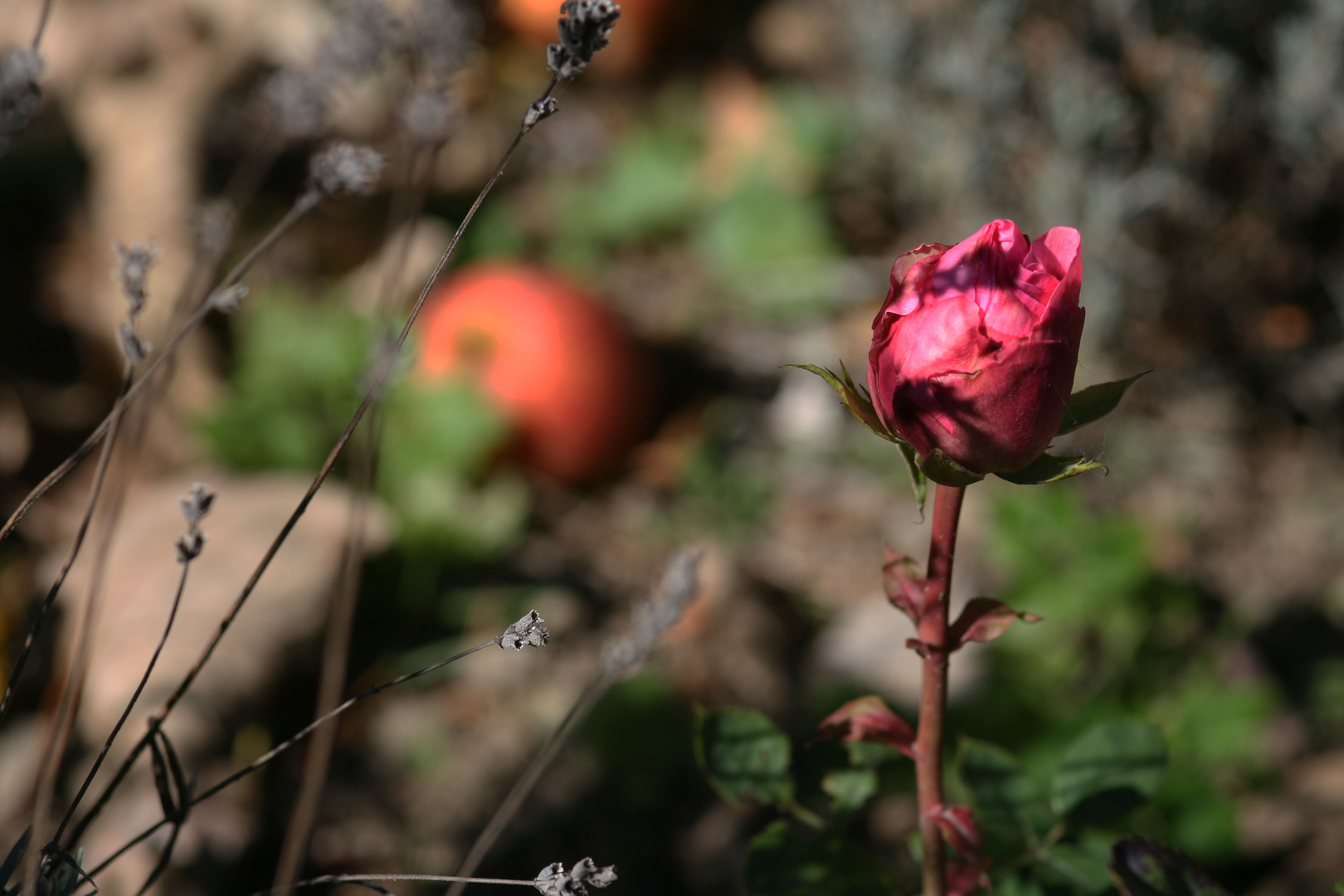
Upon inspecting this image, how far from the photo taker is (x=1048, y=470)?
0.52 meters

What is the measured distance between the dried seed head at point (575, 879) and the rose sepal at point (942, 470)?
255 mm

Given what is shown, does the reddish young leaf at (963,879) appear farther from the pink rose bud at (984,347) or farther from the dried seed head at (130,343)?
the dried seed head at (130,343)

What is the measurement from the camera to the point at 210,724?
4.46 feet

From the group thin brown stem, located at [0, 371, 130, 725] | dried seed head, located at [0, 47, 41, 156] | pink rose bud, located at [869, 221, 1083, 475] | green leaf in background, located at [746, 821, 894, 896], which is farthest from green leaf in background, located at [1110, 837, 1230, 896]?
dried seed head, located at [0, 47, 41, 156]

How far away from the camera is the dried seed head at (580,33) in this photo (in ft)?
1.62

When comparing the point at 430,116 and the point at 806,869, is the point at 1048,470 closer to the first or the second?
the point at 806,869

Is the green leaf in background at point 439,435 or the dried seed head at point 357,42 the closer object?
the dried seed head at point 357,42

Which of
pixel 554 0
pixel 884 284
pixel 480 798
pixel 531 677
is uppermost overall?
pixel 554 0

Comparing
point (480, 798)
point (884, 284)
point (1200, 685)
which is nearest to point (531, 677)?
point (480, 798)

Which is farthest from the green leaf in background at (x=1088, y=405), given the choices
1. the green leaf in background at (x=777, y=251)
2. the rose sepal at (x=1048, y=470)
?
the green leaf in background at (x=777, y=251)

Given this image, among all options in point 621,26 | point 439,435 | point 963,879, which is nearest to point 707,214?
point 621,26

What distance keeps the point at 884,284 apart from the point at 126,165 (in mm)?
1806

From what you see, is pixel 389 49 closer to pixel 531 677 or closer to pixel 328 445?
pixel 531 677

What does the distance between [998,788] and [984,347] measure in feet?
1.17
